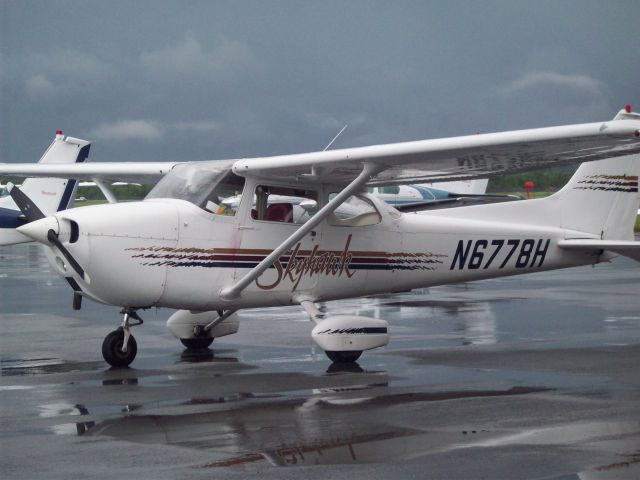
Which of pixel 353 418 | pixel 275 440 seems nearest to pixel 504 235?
pixel 353 418

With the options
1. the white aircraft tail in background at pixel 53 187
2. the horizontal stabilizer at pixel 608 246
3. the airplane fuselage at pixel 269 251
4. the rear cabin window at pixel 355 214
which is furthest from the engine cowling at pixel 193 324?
the white aircraft tail in background at pixel 53 187

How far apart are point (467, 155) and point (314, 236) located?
1947 millimetres

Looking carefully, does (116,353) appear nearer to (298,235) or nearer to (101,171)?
(298,235)

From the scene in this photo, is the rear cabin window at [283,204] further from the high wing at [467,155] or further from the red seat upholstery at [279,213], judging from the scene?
the high wing at [467,155]

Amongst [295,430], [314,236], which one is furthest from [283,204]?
[295,430]

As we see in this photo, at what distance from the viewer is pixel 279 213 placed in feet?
36.4

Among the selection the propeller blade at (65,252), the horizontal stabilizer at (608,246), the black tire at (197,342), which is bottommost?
the black tire at (197,342)

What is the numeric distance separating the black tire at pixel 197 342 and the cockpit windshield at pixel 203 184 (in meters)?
1.71

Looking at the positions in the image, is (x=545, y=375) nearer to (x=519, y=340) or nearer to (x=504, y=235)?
(x=519, y=340)

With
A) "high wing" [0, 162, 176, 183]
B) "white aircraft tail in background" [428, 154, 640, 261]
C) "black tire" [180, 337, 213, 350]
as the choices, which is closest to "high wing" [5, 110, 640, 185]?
"white aircraft tail in background" [428, 154, 640, 261]

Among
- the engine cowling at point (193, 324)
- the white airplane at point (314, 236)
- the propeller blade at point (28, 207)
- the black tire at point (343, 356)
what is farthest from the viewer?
the engine cowling at point (193, 324)

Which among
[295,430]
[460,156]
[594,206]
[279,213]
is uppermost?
[460,156]

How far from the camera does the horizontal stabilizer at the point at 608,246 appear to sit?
496 inches

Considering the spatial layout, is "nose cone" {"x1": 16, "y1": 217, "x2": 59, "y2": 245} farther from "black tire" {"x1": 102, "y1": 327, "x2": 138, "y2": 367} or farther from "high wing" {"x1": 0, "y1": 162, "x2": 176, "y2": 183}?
"high wing" {"x1": 0, "y1": 162, "x2": 176, "y2": 183}
